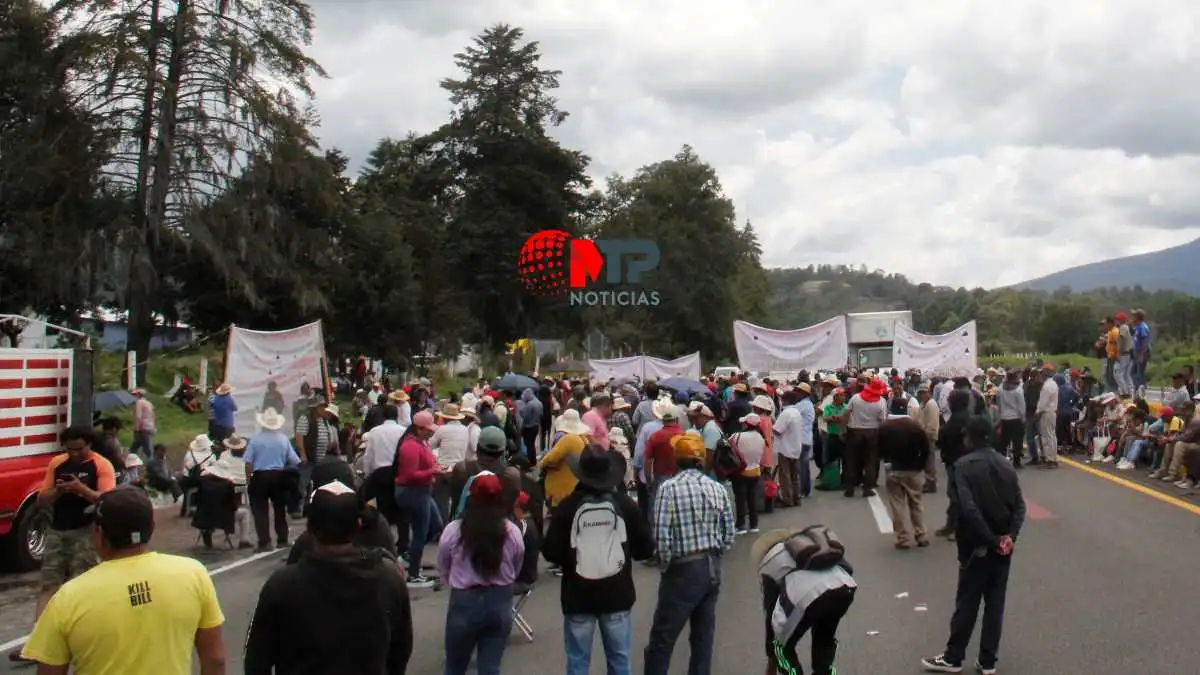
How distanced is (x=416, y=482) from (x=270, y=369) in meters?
8.98

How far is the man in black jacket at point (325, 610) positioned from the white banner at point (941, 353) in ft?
Answer: 73.7

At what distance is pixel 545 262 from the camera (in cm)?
5634

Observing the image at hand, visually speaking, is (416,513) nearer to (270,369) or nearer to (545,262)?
(270,369)

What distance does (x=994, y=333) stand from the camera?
132125 mm

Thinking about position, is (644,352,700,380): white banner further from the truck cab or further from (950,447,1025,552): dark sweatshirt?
(950,447,1025,552): dark sweatshirt

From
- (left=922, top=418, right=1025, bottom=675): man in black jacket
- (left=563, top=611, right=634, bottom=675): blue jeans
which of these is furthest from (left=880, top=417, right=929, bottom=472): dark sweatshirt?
(left=563, top=611, right=634, bottom=675): blue jeans

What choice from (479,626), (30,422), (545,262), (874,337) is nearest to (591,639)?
(479,626)

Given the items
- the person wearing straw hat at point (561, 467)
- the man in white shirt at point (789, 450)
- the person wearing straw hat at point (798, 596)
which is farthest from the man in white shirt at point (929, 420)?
the person wearing straw hat at point (798, 596)

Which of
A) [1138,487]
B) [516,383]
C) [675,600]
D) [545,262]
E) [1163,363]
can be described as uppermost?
[545,262]

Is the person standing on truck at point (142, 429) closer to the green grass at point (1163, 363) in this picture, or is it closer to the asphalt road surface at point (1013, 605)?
the asphalt road surface at point (1013, 605)

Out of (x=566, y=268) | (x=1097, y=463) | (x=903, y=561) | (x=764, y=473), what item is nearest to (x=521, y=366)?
(x=566, y=268)

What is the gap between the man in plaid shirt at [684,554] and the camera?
22.2 ft

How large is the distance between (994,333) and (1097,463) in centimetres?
11594

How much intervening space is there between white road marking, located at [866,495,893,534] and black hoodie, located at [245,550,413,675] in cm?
1070
